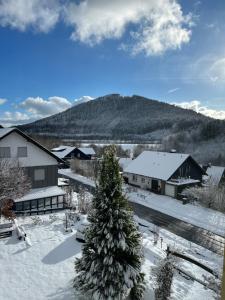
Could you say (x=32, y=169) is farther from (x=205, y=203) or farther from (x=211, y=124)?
(x=211, y=124)

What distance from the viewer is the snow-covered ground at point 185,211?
3054 cm

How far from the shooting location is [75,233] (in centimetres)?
2056

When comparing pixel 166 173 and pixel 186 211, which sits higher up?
pixel 166 173

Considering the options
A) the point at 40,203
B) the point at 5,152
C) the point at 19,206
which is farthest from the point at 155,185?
the point at 5,152

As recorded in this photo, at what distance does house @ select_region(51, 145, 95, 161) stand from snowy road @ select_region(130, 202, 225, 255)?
49405mm

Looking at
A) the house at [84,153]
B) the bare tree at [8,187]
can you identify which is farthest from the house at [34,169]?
the house at [84,153]

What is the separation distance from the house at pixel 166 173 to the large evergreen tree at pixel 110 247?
1208 inches

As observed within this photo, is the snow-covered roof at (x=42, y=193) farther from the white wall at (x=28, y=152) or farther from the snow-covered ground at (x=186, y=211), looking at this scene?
the snow-covered ground at (x=186, y=211)

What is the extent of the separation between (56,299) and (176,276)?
7.57 meters

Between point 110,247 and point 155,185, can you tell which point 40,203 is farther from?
point 155,185

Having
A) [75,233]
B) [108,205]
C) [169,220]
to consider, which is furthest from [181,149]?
[108,205]

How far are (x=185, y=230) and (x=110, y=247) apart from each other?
63.2 ft

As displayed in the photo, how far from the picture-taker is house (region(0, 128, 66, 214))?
95.1ft

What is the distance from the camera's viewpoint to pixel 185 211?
35.2m
